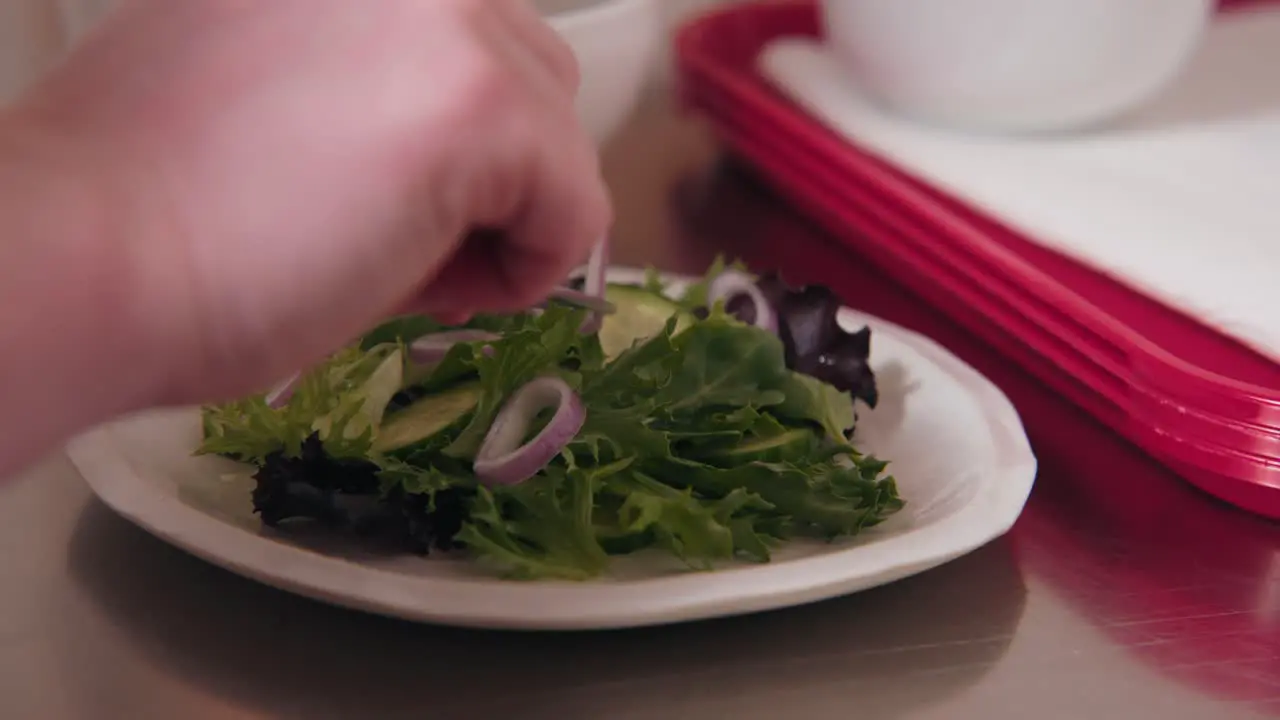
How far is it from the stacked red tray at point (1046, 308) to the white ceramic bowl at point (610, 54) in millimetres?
128

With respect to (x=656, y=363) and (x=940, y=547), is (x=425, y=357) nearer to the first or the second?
(x=656, y=363)

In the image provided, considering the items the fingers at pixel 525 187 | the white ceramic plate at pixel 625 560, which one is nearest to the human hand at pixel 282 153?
the fingers at pixel 525 187

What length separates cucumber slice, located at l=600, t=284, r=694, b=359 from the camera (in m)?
0.68

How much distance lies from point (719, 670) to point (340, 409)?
215 millimetres

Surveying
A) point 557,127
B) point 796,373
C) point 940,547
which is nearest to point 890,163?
point 796,373

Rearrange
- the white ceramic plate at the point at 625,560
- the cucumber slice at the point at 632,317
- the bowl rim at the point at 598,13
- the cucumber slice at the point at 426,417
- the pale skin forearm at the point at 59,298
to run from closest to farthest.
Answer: the pale skin forearm at the point at 59,298, the white ceramic plate at the point at 625,560, the cucumber slice at the point at 426,417, the cucumber slice at the point at 632,317, the bowl rim at the point at 598,13

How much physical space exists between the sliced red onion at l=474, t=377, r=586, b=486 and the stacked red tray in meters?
0.28

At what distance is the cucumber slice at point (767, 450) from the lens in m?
0.57

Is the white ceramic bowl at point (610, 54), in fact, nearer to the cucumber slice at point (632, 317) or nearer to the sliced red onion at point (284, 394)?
the cucumber slice at point (632, 317)

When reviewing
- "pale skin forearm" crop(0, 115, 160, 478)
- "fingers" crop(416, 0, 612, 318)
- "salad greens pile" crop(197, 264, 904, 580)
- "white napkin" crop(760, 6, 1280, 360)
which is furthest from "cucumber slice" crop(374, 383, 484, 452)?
"white napkin" crop(760, 6, 1280, 360)

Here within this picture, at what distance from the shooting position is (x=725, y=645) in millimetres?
501

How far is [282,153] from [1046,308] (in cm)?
48

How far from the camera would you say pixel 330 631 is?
19.9 inches

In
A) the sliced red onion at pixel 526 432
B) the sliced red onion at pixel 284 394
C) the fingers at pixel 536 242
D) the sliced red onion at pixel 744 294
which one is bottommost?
the sliced red onion at pixel 744 294
